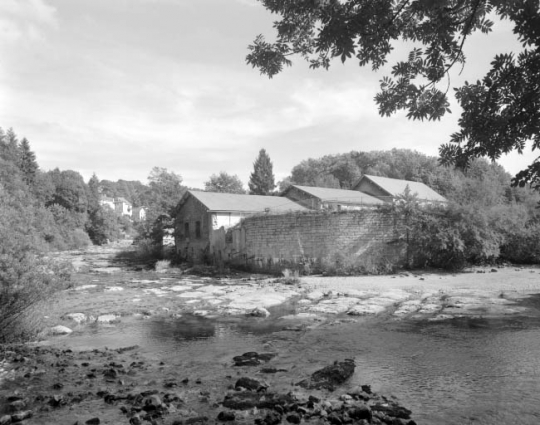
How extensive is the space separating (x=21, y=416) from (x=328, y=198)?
27.9m

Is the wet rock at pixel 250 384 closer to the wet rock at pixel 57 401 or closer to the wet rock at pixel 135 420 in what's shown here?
the wet rock at pixel 135 420

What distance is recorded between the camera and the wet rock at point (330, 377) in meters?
5.59

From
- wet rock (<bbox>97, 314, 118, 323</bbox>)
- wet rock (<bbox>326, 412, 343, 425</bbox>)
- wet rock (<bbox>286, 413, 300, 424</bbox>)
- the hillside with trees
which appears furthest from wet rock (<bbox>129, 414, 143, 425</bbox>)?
the hillside with trees

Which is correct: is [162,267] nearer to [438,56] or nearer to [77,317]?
[77,317]

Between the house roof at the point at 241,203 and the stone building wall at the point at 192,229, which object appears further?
the house roof at the point at 241,203

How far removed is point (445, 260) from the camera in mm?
19625

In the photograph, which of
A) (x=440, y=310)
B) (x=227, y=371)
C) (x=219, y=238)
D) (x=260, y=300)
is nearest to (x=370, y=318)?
(x=440, y=310)

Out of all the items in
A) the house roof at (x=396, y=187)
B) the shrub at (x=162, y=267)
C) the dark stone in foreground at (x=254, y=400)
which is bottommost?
the dark stone in foreground at (x=254, y=400)

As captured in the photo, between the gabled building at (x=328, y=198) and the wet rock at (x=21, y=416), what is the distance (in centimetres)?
2580

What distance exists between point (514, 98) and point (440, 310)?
337 inches

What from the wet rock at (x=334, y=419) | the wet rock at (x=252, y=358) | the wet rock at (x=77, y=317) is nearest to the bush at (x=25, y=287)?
the wet rock at (x=77, y=317)

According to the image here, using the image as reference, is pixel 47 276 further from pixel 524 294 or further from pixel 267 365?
pixel 524 294

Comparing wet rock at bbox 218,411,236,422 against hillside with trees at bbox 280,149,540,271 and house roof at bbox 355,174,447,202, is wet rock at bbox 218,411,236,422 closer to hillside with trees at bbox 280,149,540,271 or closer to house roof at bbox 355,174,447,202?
hillside with trees at bbox 280,149,540,271

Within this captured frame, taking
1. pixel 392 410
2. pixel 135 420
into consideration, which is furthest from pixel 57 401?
pixel 392 410
